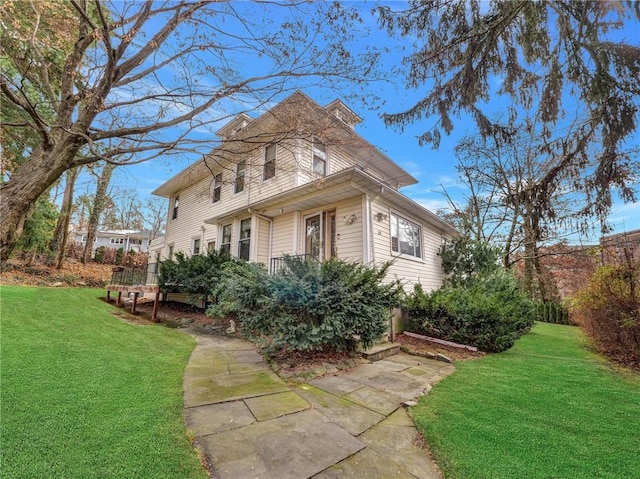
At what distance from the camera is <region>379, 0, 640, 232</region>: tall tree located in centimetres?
349

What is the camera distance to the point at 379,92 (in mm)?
5398

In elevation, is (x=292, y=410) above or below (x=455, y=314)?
below

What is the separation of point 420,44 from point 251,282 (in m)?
4.65

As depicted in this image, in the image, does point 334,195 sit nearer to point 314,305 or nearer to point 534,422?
point 314,305

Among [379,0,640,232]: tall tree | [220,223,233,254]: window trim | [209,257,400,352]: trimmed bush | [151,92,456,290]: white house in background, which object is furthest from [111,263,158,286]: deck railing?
[379,0,640,232]: tall tree

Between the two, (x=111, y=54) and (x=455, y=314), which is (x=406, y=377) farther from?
(x=111, y=54)

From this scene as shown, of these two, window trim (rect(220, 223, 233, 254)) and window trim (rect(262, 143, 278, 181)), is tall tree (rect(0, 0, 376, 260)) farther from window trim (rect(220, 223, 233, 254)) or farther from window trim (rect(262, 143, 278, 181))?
window trim (rect(220, 223, 233, 254))

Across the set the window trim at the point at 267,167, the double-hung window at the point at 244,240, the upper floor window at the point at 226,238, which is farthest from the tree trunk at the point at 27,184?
the upper floor window at the point at 226,238

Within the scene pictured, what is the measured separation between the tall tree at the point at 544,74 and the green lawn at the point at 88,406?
4797 mm

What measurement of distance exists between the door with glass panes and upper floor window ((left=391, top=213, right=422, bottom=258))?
5.56 ft

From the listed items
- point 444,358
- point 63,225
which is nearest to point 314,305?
point 444,358

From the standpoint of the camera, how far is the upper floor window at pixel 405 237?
27.2ft

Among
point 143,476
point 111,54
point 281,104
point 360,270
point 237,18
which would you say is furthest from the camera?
point 281,104

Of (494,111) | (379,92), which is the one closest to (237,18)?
(379,92)
